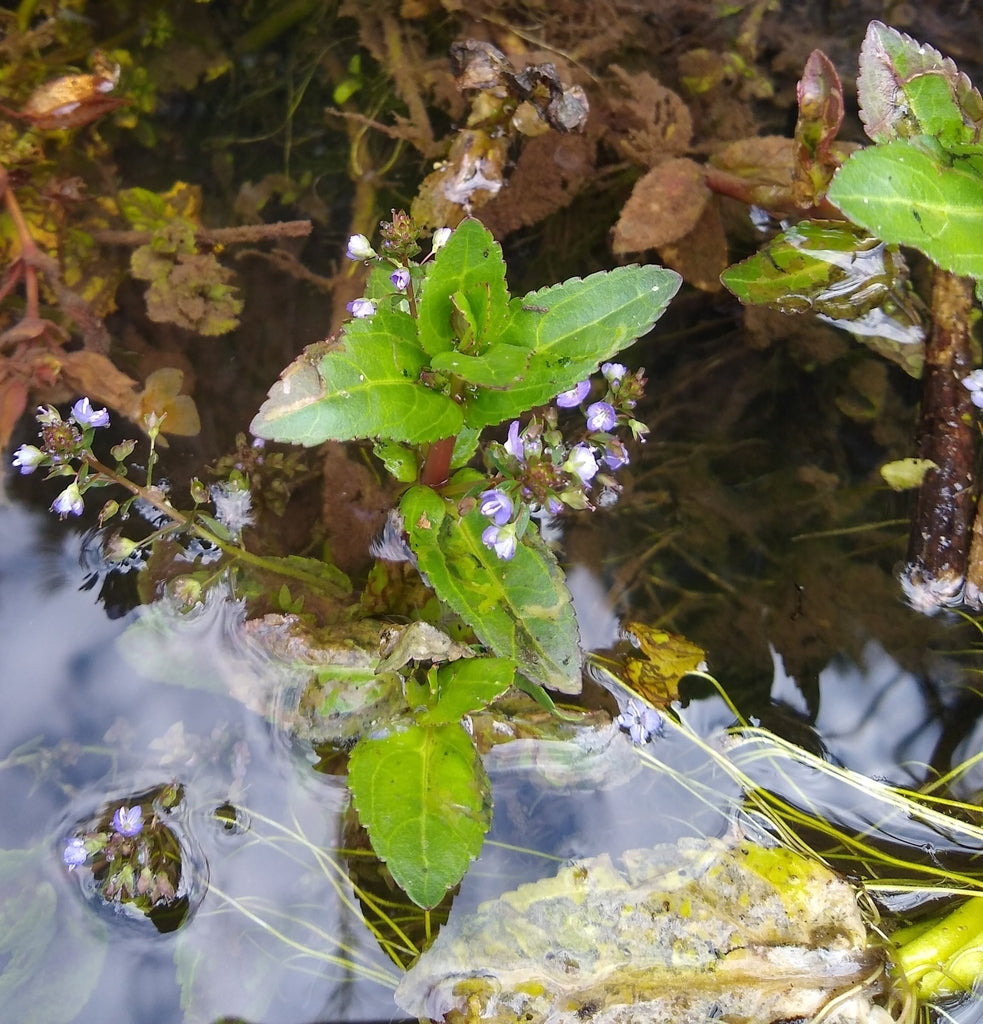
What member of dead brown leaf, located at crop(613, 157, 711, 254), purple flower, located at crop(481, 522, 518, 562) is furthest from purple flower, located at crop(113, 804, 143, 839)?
dead brown leaf, located at crop(613, 157, 711, 254)

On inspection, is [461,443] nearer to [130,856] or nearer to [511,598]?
[511,598]

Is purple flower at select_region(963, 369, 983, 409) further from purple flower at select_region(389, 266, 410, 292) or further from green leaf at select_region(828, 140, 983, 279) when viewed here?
purple flower at select_region(389, 266, 410, 292)

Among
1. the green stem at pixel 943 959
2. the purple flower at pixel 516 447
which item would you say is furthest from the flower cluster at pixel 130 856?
the green stem at pixel 943 959

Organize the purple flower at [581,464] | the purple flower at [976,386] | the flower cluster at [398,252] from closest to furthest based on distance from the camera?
the purple flower at [581,464] → the flower cluster at [398,252] → the purple flower at [976,386]

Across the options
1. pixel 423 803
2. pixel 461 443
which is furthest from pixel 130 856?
pixel 461 443

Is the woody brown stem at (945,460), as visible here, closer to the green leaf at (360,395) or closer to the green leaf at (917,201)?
the green leaf at (917,201)

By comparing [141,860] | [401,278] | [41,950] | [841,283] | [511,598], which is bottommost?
[41,950]

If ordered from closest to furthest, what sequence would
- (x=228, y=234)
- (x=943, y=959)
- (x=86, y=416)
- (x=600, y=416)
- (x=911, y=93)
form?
1. (x=600, y=416)
2. (x=86, y=416)
3. (x=943, y=959)
4. (x=911, y=93)
5. (x=228, y=234)
